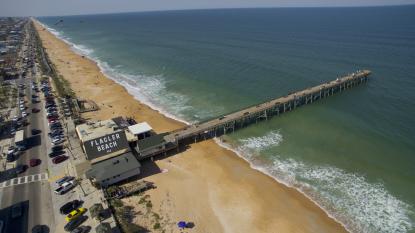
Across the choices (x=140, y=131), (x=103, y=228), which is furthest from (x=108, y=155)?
(x=103, y=228)

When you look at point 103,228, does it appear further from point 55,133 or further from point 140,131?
point 55,133

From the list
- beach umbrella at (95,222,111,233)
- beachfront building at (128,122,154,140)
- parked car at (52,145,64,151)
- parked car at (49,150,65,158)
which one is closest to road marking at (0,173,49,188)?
parked car at (49,150,65,158)

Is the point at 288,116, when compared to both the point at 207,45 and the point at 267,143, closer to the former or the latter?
the point at 267,143

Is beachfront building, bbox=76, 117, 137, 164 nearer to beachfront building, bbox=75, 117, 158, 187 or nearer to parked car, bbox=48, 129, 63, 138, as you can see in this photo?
beachfront building, bbox=75, 117, 158, 187

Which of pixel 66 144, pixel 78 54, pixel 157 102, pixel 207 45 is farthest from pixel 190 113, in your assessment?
pixel 78 54

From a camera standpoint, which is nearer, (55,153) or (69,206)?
(69,206)

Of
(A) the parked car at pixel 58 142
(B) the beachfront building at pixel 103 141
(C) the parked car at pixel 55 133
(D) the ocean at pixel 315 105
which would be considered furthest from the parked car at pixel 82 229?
(D) the ocean at pixel 315 105

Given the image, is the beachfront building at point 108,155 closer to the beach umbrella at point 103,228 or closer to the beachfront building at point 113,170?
the beachfront building at point 113,170
